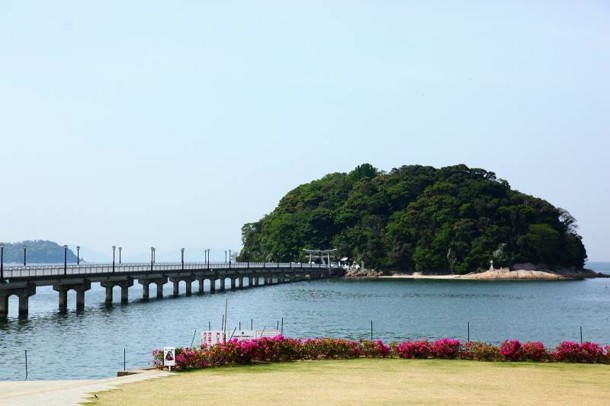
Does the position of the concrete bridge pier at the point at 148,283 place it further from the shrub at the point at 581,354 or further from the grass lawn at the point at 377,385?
the grass lawn at the point at 377,385

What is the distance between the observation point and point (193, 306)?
372 ft

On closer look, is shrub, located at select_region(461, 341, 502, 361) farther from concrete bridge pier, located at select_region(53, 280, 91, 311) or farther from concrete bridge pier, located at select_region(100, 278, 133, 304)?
concrete bridge pier, located at select_region(100, 278, 133, 304)

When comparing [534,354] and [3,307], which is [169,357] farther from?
[3,307]

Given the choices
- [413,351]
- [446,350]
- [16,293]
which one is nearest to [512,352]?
[446,350]

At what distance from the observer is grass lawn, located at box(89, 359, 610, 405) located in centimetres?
2898

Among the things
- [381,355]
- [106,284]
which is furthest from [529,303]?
[381,355]

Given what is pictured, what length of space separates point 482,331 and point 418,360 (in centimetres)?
4055

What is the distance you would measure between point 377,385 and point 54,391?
12605mm

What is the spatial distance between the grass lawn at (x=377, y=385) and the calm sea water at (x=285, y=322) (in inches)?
643

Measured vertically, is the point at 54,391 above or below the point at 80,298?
above

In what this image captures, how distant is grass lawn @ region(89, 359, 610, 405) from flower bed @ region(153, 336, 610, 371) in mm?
1172

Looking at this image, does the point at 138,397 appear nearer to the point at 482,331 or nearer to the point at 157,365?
the point at 157,365

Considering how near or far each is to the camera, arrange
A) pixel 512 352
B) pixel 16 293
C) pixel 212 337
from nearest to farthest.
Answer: pixel 512 352 < pixel 212 337 < pixel 16 293

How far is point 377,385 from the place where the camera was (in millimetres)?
32781
